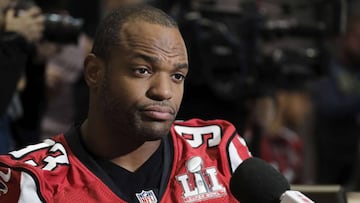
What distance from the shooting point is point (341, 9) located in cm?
365

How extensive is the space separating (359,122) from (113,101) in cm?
279

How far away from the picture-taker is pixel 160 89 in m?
2.04

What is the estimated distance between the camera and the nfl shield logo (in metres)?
2.10

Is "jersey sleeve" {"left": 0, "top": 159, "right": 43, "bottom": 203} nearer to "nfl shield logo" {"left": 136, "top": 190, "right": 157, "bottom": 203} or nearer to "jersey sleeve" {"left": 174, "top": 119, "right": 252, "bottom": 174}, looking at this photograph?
"nfl shield logo" {"left": 136, "top": 190, "right": 157, "bottom": 203}

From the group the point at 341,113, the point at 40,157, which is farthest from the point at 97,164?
the point at 341,113

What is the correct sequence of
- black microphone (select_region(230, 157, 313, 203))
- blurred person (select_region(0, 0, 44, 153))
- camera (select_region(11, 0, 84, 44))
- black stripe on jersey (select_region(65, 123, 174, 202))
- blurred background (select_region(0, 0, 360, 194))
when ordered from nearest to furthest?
black microphone (select_region(230, 157, 313, 203)) → black stripe on jersey (select_region(65, 123, 174, 202)) → blurred person (select_region(0, 0, 44, 153)) → camera (select_region(11, 0, 84, 44)) → blurred background (select_region(0, 0, 360, 194))

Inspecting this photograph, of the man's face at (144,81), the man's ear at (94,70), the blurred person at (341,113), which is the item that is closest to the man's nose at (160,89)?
the man's face at (144,81)

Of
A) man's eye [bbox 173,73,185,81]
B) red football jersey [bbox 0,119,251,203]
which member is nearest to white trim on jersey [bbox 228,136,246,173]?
red football jersey [bbox 0,119,251,203]

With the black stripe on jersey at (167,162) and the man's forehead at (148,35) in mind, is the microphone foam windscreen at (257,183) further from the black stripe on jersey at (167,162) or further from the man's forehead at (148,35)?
the man's forehead at (148,35)

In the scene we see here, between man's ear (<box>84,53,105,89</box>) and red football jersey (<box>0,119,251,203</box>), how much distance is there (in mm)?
138

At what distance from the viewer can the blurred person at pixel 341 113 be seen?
465 cm

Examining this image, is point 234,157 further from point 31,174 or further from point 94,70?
point 31,174

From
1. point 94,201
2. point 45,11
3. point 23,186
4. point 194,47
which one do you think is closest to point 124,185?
point 94,201

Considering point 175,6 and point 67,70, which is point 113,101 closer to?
point 175,6
